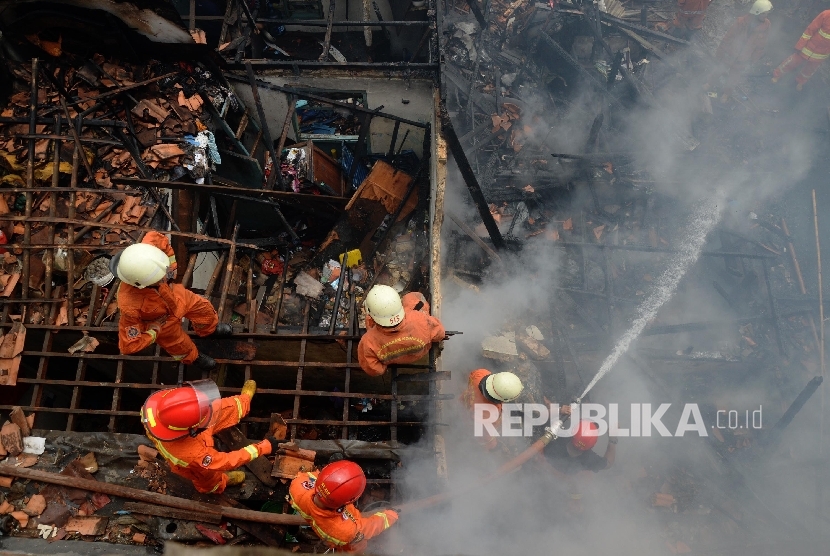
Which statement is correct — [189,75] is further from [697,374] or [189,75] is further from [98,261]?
[697,374]

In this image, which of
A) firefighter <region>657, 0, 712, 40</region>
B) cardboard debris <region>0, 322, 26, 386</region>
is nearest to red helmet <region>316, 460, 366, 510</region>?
cardboard debris <region>0, 322, 26, 386</region>

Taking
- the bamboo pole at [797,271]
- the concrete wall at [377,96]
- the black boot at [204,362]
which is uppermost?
the concrete wall at [377,96]

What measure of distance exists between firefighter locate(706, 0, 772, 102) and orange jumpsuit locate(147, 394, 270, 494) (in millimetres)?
11633

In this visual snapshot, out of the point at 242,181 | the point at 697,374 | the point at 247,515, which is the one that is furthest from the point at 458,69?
the point at 247,515

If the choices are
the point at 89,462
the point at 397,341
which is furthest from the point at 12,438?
the point at 397,341

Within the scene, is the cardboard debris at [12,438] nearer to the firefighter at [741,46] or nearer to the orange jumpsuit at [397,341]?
the orange jumpsuit at [397,341]

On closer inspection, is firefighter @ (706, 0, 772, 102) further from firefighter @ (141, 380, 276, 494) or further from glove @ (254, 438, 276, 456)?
firefighter @ (141, 380, 276, 494)

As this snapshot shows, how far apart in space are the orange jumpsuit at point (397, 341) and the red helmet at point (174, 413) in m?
1.52

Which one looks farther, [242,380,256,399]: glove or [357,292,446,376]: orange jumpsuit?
[242,380,256,399]: glove

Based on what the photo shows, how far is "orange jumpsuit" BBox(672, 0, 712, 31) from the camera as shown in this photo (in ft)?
33.8

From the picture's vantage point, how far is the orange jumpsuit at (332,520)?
3529 millimetres

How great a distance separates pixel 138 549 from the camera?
3.88 meters

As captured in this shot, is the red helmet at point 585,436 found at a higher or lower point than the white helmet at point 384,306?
lower

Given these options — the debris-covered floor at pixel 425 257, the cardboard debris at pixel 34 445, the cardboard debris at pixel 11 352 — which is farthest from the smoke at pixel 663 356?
the cardboard debris at pixel 11 352
